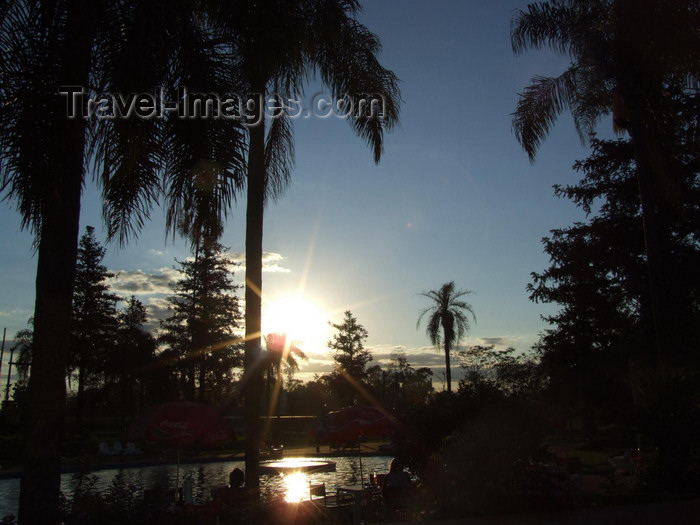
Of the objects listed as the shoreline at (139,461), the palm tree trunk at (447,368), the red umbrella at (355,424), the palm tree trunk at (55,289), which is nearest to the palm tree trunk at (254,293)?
the red umbrella at (355,424)

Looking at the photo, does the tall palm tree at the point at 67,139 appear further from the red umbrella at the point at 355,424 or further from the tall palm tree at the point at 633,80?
the tall palm tree at the point at 633,80

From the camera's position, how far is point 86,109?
7113mm

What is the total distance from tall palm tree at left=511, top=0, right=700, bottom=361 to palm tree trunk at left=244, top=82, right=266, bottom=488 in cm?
889

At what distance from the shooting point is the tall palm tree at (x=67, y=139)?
6.61 m

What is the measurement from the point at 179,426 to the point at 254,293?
9.90ft

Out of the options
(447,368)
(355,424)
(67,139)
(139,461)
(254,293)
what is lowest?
(139,461)

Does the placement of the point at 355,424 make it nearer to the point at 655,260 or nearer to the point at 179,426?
the point at 179,426

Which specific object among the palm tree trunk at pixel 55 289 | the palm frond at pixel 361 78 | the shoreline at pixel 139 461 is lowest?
the shoreline at pixel 139 461

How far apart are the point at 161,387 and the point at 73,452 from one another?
1272 cm

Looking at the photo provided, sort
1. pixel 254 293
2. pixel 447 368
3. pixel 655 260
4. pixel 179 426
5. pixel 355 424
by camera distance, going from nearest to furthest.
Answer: pixel 179 426 → pixel 254 293 → pixel 355 424 → pixel 655 260 → pixel 447 368

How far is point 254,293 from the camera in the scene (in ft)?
38.1

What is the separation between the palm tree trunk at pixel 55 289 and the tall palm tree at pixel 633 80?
13.3 m

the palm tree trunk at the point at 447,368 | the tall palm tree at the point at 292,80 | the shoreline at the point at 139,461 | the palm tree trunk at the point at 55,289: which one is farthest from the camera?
the palm tree trunk at the point at 447,368

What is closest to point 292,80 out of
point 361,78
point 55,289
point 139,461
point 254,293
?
point 361,78
